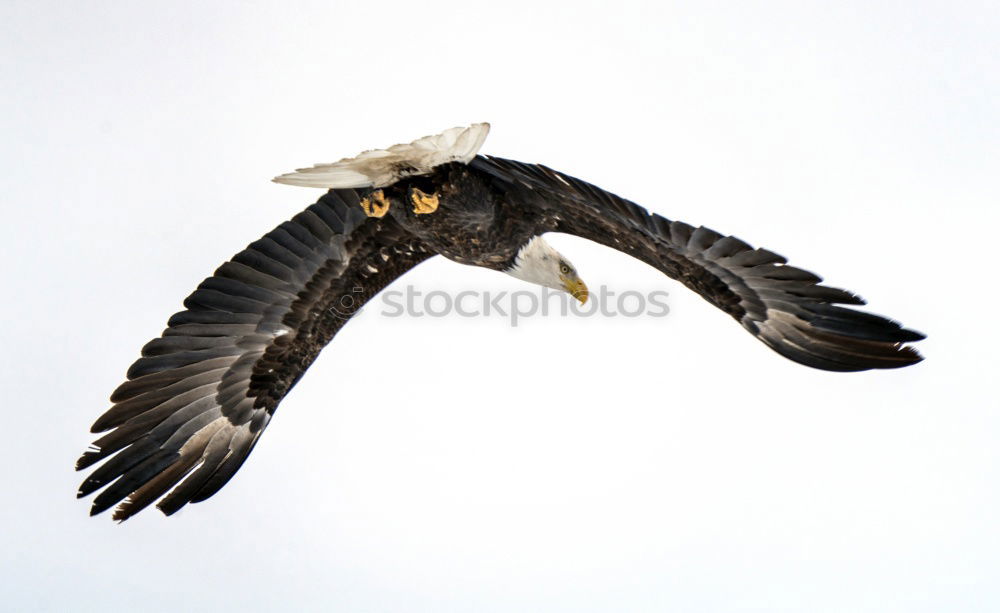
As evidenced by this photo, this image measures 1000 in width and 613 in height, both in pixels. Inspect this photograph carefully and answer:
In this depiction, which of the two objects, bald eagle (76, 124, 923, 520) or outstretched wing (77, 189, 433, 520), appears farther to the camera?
outstretched wing (77, 189, 433, 520)

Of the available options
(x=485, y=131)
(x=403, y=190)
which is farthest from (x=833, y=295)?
(x=403, y=190)

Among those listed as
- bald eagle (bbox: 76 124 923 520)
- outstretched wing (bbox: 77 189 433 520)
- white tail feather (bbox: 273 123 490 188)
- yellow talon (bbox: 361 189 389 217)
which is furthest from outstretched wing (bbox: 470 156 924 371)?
outstretched wing (bbox: 77 189 433 520)

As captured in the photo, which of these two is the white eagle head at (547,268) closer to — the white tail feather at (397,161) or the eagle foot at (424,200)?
the eagle foot at (424,200)

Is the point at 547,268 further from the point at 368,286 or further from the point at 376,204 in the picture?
the point at 368,286

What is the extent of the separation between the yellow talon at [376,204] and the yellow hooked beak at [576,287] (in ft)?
3.79

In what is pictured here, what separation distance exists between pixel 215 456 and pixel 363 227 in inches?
68.9

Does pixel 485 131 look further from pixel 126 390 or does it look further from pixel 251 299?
pixel 126 390

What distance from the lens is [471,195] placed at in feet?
23.4

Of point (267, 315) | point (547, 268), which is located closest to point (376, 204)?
point (547, 268)

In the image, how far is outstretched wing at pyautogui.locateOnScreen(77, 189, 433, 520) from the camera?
7852mm

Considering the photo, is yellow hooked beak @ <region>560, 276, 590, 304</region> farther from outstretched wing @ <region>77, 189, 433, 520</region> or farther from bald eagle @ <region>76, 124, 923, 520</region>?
outstretched wing @ <region>77, 189, 433, 520</region>

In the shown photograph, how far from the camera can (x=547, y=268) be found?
727cm

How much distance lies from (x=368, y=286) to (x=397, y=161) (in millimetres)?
1372

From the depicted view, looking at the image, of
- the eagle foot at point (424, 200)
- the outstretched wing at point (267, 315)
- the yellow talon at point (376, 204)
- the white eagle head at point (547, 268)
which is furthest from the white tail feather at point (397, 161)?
the outstretched wing at point (267, 315)
